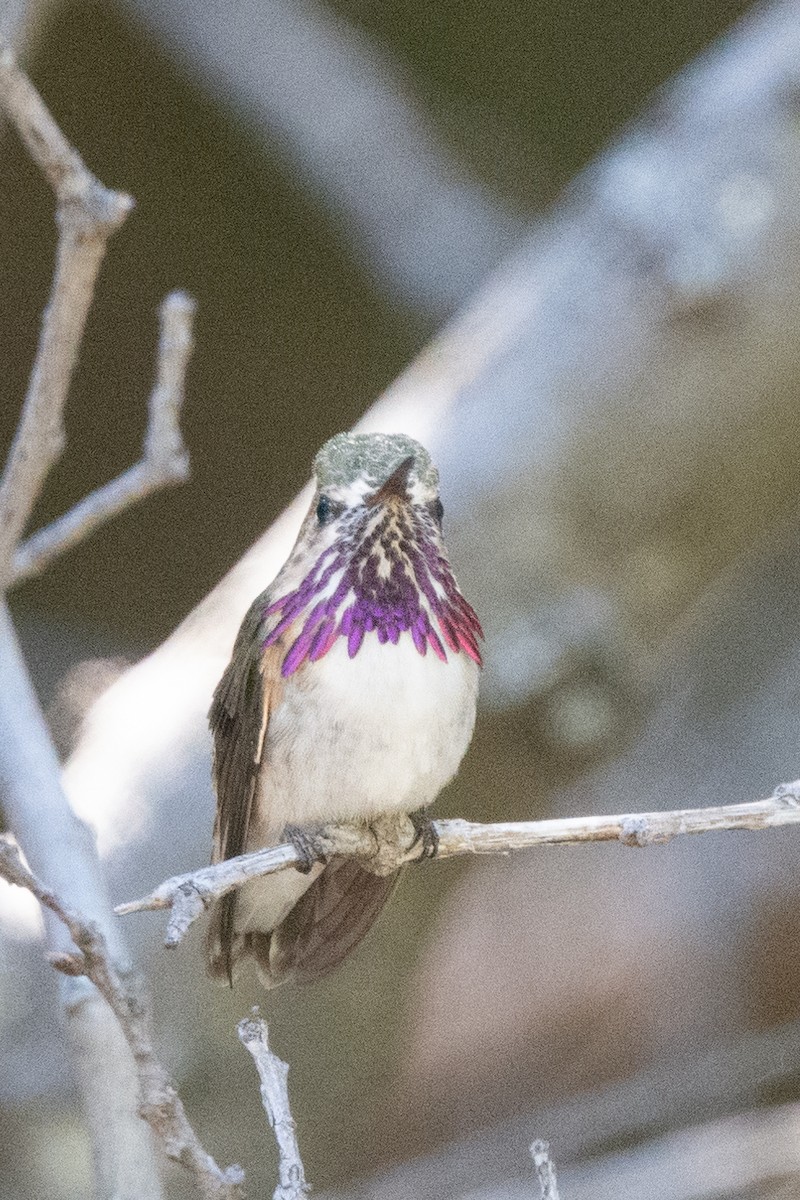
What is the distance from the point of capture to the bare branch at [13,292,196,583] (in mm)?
1054

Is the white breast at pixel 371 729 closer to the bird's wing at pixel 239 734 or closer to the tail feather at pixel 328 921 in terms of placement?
the bird's wing at pixel 239 734

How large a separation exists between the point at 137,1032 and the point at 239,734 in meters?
0.40

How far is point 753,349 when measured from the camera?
5.77ft

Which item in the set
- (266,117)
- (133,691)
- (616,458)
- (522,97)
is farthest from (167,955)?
(522,97)

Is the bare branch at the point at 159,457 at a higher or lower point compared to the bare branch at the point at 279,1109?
higher

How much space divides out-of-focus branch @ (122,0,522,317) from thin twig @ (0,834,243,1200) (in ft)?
4.88

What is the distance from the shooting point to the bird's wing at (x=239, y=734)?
119 centimetres

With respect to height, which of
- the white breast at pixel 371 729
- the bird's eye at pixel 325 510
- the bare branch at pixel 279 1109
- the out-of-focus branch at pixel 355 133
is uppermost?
the out-of-focus branch at pixel 355 133

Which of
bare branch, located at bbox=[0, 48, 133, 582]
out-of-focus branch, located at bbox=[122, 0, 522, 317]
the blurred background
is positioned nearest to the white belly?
bare branch, located at bbox=[0, 48, 133, 582]

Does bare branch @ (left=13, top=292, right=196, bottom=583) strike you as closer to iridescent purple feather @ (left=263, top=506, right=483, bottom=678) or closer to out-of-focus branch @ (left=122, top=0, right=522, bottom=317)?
iridescent purple feather @ (left=263, top=506, right=483, bottom=678)

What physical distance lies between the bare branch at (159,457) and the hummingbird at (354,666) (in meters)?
0.12

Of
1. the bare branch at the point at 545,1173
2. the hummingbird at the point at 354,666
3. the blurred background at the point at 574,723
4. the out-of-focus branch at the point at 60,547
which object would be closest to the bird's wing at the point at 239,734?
the hummingbird at the point at 354,666

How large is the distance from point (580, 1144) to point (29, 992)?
0.63 m

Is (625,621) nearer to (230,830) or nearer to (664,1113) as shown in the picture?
(664,1113)
